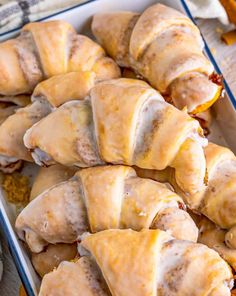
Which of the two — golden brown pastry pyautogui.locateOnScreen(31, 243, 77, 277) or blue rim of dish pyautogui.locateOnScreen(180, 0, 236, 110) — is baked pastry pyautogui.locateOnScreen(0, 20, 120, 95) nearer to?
blue rim of dish pyautogui.locateOnScreen(180, 0, 236, 110)

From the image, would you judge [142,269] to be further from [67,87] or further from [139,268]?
[67,87]

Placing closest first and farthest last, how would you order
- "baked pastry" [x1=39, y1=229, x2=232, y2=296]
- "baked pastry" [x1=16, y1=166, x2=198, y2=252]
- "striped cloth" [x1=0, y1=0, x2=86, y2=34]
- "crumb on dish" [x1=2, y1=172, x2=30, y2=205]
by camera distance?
1. "baked pastry" [x1=39, y1=229, x2=232, y2=296]
2. "baked pastry" [x1=16, y1=166, x2=198, y2=252]
3. "crumb on dish" [x1=2, y1=172, x2=30, y2=205]
4. "striped cloth" [x1=0, y1=0, x2=86, y2=34]

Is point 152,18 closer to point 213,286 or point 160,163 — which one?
point 160,163

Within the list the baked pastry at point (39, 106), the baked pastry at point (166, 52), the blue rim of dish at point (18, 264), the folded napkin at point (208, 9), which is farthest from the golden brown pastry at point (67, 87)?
the folded napkin at point (208, 9)

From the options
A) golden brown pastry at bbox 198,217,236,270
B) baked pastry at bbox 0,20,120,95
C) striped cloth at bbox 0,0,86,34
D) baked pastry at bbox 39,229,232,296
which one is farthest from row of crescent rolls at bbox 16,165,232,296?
striped cloth at bbox 0,0,86,34

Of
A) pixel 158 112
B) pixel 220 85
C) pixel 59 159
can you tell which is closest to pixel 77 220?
pixel 59 159

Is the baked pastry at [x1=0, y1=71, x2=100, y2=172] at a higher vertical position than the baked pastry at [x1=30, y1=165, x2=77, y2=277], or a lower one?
higher

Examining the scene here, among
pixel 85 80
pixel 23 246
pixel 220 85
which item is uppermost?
pixel 85 80
